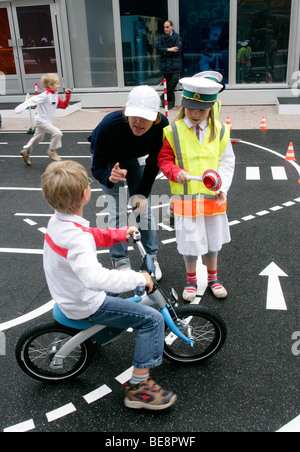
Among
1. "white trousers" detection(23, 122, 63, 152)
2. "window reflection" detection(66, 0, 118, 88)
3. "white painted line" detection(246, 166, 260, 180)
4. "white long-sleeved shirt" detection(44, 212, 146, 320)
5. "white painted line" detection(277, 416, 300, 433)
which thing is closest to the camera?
"white long-sleeved shirt" detection(44, 212, 146, 320)

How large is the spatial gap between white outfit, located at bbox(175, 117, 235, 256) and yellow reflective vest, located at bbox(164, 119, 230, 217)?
62mm

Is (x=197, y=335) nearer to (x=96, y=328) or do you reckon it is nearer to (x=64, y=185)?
(x=96, y=328)

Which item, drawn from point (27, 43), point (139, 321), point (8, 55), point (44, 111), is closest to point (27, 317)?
point (139, 321)

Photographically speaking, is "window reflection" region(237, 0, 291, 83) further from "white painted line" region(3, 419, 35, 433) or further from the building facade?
"white painted line" region(3, 419, 35, 433)

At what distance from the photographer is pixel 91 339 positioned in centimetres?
302

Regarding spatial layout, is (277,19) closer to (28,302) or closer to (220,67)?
(220,67)

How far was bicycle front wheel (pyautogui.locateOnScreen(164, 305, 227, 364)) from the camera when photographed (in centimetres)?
305

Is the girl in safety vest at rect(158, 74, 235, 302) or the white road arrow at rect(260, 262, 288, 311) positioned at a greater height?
the girl in safety vest at rect(158, 74, 235, 302)

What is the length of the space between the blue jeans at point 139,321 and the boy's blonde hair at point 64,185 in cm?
66

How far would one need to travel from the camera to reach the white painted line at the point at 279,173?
7262 millimetres

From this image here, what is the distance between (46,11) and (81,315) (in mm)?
14194

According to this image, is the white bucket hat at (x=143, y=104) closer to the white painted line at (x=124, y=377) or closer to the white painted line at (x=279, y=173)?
the white painted line at (x=124, y=377)

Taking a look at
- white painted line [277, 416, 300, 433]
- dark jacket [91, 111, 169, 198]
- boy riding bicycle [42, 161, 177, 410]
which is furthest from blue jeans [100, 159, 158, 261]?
white painted line [277, 416, 300, 433]

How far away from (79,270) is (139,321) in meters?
0.57
